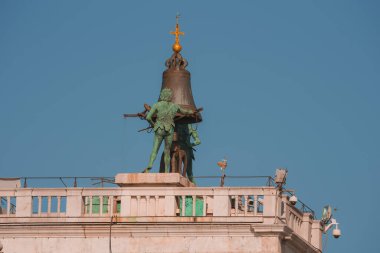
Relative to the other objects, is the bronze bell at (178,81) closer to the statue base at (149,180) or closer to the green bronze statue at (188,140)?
the green bronze statue at (188,140)

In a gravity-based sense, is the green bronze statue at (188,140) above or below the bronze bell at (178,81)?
below

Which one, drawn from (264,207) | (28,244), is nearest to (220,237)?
(264,207)

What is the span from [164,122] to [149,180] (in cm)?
378

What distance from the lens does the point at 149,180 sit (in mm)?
100688

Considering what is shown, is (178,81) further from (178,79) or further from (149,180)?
(149,180)

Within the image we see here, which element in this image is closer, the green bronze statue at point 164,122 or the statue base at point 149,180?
the statue base at point 149,180

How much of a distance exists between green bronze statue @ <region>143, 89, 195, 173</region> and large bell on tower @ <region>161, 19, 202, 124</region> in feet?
5.59

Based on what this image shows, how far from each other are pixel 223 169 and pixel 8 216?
11.0m

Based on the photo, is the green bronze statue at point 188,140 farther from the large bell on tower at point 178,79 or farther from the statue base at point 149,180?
the statue base at point 149,180

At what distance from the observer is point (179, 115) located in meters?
104

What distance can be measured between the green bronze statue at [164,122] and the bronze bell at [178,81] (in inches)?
71.5

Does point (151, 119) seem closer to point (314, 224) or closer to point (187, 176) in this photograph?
point (187, 176)

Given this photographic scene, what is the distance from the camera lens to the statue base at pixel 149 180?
330 feet

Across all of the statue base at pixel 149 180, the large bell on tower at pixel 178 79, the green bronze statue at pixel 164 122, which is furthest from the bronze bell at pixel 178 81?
the statue base at pixel 149 180
